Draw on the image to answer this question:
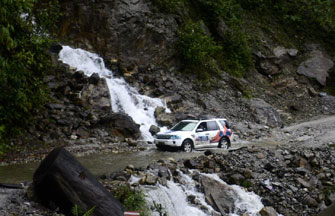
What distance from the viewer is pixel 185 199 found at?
955 centimetres

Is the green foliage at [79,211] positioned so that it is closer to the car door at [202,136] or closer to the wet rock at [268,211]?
the wet rock at [268,211]

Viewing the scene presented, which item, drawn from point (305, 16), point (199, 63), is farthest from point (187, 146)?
point (305, 16)

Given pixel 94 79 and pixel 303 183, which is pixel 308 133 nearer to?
pixel 303 183

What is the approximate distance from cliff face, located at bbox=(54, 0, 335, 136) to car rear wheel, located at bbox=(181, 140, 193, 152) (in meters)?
6.62

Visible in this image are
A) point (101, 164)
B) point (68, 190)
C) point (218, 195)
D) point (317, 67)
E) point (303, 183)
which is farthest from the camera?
point (317, 67)

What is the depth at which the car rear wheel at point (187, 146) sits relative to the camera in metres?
16.6

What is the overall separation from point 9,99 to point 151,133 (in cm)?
1059

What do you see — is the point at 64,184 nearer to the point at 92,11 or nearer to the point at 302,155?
the point at 302,155

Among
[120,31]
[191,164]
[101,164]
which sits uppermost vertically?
[120,31]

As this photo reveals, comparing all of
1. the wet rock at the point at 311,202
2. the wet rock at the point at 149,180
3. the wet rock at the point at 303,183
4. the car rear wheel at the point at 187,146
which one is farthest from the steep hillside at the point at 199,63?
the wet rock at the point at 311,202

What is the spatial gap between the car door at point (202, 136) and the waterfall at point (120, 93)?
4.35 m

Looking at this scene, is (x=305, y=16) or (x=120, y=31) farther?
(x=305, y=16)

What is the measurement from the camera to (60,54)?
25781mm

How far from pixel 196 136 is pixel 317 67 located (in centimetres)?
2556
